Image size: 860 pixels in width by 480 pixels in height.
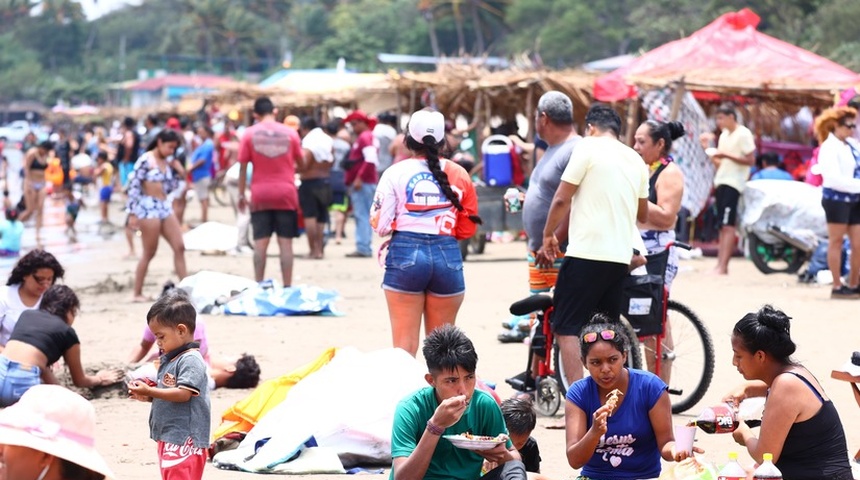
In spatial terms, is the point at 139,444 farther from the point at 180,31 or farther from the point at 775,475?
the point at 180,31

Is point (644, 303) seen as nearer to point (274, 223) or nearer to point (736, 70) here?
point (274, 223)

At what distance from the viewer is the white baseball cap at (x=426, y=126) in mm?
7125

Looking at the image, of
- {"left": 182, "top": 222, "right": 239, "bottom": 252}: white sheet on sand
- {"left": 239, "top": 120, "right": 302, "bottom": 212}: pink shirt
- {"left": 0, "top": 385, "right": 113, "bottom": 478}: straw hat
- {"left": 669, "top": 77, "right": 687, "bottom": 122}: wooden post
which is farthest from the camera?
{"left": 182, "top": 222, "right": 239, "bottom": 252}: white sheet on sand

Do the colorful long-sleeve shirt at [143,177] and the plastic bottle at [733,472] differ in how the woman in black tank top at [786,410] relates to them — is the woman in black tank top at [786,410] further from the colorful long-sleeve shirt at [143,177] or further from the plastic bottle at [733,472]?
the colorful long-sleeve shirt at [143,177]

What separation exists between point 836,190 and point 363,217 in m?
6.73

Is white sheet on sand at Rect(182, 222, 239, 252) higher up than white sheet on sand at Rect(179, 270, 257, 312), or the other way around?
white sheet on sand at Rect(179, 270, 257, 312)

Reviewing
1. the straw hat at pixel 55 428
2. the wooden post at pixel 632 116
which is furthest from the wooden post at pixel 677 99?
the straw hat at pixel 55 428

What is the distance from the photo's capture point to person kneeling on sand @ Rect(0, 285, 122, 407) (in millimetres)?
7012

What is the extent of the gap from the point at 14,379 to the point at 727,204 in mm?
8899

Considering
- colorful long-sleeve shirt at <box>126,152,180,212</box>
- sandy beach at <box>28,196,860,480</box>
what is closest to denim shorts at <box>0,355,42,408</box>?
sandy beach at <box>28,196,860,480</box>

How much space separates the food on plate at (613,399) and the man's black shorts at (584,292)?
1851 mm

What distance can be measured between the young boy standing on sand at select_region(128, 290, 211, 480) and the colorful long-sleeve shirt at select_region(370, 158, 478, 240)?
1978mm

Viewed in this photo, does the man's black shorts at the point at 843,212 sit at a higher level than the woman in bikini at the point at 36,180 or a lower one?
higher

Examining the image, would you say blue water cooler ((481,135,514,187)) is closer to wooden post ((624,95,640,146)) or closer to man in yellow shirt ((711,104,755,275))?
wooden post ((624,95,640,146))
